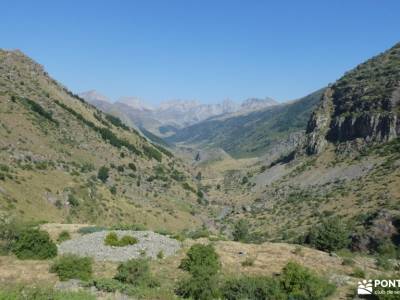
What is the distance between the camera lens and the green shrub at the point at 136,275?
22536 mm

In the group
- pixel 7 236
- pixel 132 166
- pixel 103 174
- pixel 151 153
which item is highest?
pixel 151 153

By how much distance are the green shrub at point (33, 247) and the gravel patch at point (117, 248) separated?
1.37 metres

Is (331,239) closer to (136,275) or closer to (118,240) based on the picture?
(118,240)

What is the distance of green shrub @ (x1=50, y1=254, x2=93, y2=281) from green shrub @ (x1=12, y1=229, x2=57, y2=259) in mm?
2781

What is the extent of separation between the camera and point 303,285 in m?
21.2

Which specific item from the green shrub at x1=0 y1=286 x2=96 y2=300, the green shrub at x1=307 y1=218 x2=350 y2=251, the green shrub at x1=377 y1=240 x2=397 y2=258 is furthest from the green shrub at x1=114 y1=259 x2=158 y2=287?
the green shrub at x1=377 y1=240 x2=397 y2=258

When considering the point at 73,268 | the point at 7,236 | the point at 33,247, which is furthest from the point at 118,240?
the point at 7,236

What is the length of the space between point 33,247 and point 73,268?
16.6 ft

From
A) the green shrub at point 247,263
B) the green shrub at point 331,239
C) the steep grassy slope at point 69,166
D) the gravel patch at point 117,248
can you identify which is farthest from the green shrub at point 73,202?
the green shrub at point 247,263

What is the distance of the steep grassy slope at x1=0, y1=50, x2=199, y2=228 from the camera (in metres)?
62.0

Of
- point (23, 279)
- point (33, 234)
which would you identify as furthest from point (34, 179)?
point (23, 279)

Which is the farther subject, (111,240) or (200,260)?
(111,240)

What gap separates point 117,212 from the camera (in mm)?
69250

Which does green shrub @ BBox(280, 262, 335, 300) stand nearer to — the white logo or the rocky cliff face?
the white logo
